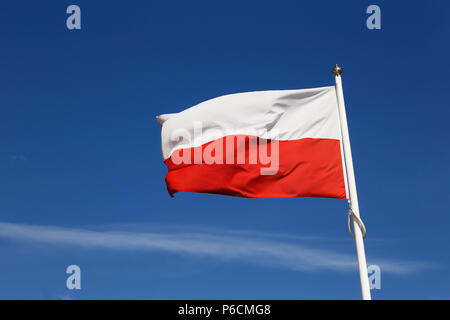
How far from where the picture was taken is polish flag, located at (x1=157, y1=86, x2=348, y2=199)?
41.6 ft

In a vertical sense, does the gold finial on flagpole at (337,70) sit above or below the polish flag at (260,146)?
above

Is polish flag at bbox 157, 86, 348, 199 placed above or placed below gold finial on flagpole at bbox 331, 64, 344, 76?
below

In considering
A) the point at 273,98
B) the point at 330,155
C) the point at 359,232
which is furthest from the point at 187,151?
the point at 359,232

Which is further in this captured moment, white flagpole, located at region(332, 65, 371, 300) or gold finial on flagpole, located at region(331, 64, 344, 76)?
gold finial on flagpole, located at region(331, 64, 344, 76)

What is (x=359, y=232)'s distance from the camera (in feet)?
36.2

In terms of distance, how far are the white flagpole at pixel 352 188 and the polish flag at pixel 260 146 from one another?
1.91 ft

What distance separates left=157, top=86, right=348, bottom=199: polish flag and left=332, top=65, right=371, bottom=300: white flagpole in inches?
22.9

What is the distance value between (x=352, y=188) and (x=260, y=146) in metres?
3.04

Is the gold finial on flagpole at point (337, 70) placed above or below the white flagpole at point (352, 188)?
above

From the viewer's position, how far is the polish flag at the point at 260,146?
1267 cm

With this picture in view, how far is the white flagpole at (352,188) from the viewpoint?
34.4ft

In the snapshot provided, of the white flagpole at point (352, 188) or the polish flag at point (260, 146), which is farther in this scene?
the polish flag at point (260, 146)
